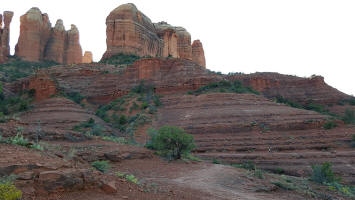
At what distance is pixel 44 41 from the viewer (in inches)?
2250

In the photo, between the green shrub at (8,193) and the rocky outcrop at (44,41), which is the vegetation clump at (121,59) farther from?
the green shrub at (8,193)

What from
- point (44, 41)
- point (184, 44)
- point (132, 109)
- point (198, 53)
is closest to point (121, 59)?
point (132, 109)

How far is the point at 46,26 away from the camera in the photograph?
189ft

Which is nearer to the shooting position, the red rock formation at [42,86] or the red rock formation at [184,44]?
the red rock formation at [42,86]

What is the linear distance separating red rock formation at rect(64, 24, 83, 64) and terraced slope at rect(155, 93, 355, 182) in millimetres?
38376

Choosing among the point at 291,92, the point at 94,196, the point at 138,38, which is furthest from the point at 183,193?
the point at 138,38

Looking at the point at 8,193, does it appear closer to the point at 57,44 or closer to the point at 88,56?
the point at 57,44

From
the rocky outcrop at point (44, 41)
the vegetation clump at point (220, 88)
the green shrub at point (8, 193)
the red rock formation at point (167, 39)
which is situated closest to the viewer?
the green shrub at point (8, 193)

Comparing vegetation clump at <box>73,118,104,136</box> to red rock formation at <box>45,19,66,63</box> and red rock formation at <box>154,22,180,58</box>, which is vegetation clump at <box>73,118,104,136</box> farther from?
red rock formation at <box>45,19,66,63</box>

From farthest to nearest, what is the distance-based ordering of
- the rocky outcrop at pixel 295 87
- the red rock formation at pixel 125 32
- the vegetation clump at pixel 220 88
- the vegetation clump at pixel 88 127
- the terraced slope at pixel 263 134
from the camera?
1. the red rock formation at pixel 125 32
2. the rocky outcrop at pixel 295 87
3. the vegetation clump at pixel 220 88
4. the vegetation clump at pixel 88 127
5. the terraced slope at pixel 263 134

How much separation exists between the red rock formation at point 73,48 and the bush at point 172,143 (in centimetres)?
5060

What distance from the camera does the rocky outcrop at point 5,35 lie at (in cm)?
5166

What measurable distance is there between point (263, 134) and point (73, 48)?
50.3m

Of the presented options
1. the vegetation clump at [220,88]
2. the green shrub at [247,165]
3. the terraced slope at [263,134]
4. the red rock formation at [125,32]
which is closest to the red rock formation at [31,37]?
the red rock formation at [125,32]
